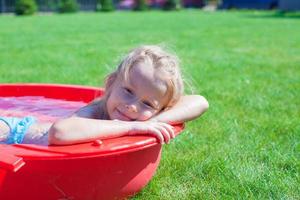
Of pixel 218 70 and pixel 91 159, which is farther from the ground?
pixel 91 159

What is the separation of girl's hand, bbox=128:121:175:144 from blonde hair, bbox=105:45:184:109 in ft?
0.99

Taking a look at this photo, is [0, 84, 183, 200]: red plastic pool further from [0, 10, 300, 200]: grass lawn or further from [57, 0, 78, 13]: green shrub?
[57, 0, 78, 13]: green shrub

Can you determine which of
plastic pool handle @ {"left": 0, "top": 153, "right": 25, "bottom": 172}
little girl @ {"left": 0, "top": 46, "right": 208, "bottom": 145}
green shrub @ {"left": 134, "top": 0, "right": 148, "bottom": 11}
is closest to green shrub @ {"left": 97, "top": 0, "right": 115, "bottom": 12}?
green shrub @ {"left": 134, "top": 0, "right": 148, "bottom": 11}

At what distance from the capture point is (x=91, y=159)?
2016mm

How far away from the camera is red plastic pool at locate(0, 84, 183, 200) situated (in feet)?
6.37

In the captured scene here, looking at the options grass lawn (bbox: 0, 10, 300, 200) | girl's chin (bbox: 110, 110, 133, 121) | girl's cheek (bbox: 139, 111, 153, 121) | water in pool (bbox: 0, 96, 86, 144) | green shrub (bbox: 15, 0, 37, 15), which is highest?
girl's cheek (bbox: 139, 111, 153, 121)

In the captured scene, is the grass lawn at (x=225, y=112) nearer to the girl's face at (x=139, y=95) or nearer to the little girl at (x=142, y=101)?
the little girl at (x=142, y=101)

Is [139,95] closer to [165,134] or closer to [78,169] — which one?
[165,134]

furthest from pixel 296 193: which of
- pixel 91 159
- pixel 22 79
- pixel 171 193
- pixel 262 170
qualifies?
pixel 22 79

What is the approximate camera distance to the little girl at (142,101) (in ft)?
7.98

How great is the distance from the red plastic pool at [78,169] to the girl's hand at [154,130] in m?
0.04

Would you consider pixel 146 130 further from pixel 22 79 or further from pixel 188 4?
pixel 188 4

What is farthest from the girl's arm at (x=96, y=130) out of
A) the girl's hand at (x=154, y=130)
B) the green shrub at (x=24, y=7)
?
the green shrub at (x=24, y=7)

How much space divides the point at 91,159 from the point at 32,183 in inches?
10.3
